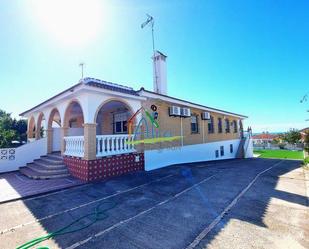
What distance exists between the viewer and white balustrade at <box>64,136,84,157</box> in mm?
7535

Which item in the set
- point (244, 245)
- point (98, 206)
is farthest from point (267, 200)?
point (98, 206)

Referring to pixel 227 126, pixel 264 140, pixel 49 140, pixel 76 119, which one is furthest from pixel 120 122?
pixel 264 140

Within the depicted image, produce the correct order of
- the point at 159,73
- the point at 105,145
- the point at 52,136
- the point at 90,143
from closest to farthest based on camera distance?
the point at 90,143, the point at 105,145, the point at 52,136, the point at 159,73

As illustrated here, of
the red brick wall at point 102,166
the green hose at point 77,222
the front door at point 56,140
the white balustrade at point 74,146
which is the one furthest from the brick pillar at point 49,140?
the green hose at point 77,222

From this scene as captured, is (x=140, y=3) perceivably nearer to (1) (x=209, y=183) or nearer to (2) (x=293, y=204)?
(1) (x=209, y=183)

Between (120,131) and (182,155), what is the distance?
15.2 feet

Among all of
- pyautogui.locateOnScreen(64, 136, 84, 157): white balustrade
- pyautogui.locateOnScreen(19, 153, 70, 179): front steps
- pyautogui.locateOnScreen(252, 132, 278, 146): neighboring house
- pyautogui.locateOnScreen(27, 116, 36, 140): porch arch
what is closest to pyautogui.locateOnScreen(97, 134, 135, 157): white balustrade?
pyautogui.locateOnScreen(64, 136, 84, 157): white balustrade

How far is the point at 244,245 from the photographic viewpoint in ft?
9.25

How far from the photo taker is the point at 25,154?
10.2 m

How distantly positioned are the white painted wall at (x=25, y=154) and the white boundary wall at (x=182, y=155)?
22.1ft

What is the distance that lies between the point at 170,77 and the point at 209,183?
8924 mm

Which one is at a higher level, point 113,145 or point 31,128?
point 31,128

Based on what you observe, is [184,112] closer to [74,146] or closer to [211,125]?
[211,125]

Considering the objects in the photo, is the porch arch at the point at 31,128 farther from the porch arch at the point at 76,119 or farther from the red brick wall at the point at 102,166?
the red brick wall at the point at 102,166
